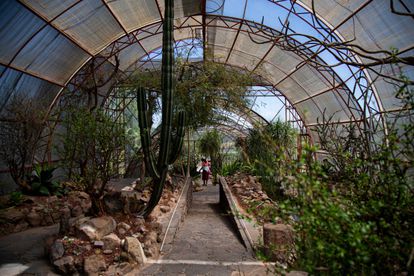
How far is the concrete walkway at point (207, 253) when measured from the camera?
3352 millimetres

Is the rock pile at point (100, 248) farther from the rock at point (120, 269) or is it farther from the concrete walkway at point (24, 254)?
the concrete walkway at point (24, 254)

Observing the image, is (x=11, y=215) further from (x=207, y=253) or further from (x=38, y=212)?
(x=207, y=253)

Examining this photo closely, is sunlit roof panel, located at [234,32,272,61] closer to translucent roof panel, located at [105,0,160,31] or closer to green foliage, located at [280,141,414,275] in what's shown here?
translucent roof panel, located at [105,0,160,31]

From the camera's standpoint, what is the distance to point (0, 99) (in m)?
5.98

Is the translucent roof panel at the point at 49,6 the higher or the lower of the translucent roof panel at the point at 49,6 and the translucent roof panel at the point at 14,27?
the higher

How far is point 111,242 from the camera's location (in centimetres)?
360

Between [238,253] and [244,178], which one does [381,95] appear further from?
[238,253]

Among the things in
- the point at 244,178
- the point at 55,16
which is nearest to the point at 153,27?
the point at 55,16

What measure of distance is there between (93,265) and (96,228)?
24.6 inches

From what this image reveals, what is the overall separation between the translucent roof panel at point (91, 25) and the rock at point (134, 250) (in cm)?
545

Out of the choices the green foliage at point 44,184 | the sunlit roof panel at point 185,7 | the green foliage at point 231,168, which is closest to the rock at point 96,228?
the green foliage at point 44,184

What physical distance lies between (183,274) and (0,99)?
5.69 m

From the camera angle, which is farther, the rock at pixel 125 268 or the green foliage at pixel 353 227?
the rock at pixel 125 268

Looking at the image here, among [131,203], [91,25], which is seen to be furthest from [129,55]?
[131,203]
